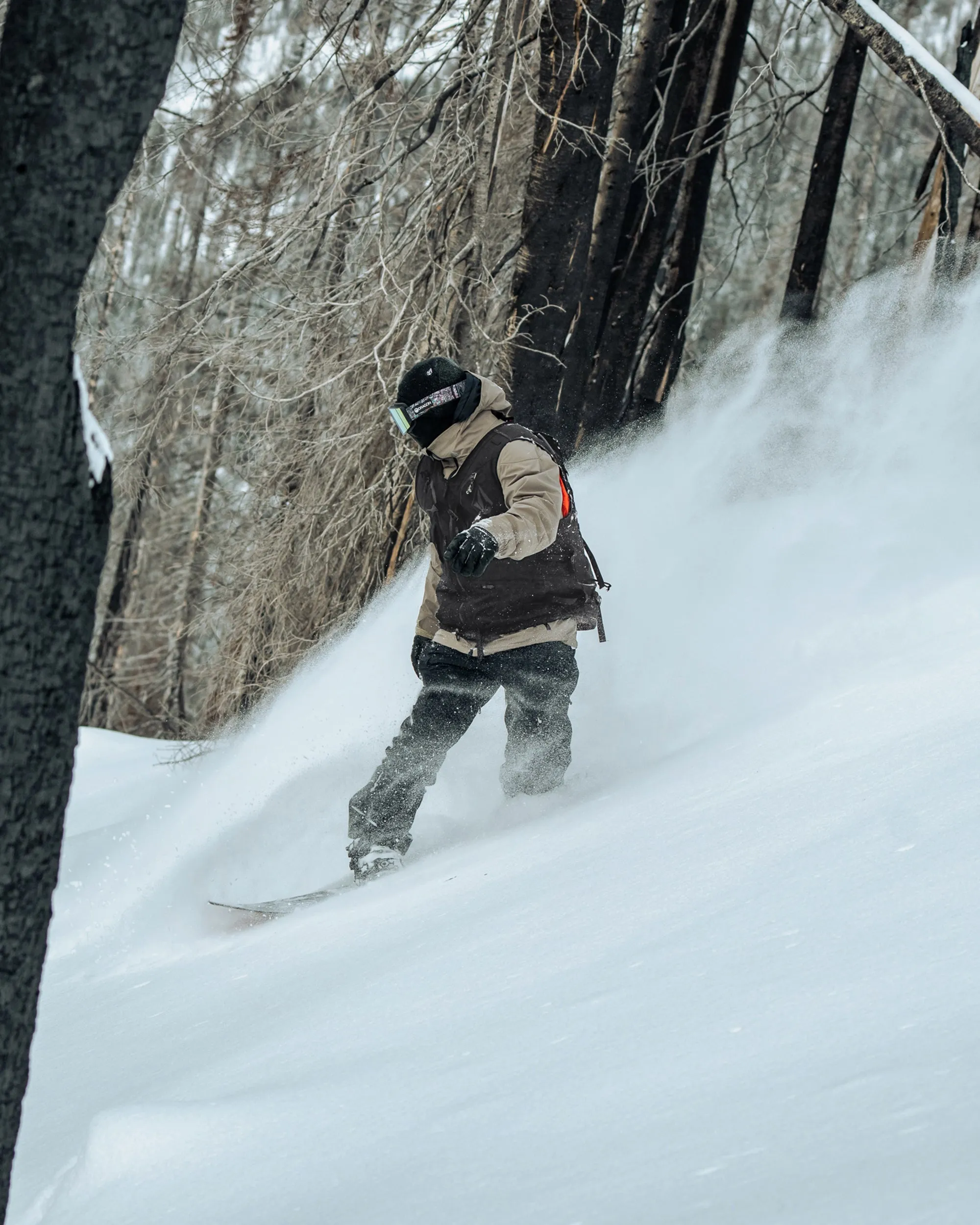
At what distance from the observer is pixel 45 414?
4.76ft

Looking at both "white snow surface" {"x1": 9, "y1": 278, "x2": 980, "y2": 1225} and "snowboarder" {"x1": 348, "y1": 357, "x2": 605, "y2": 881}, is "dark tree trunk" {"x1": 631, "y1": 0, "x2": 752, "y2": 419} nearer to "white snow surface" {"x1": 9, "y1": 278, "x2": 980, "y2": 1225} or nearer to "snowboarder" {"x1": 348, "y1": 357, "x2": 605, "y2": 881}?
"white snow surface" {"x1": 9, "y1": 278, "x2": 980, "y2": 1225}

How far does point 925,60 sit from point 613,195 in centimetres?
175

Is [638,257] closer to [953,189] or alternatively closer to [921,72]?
[953,189]

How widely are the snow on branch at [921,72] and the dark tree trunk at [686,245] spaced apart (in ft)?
5.77

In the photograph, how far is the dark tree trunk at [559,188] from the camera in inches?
212

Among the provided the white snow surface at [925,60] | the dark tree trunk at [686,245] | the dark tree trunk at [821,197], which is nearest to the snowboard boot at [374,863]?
the white snow surface at [925,60]

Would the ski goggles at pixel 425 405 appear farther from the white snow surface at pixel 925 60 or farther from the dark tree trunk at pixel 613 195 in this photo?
the white snow surface at pixel 925 60

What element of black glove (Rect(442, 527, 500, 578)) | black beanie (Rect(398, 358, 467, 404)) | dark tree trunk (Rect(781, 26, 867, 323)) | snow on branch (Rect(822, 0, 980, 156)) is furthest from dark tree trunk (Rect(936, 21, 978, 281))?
black glove (Rect(442, 527, 500, 578))

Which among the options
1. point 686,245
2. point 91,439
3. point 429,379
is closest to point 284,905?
point 429,379

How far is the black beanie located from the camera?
11.5ft

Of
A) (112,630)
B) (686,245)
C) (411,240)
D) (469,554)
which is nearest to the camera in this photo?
(469,554)

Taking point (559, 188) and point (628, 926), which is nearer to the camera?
point (628, 926)

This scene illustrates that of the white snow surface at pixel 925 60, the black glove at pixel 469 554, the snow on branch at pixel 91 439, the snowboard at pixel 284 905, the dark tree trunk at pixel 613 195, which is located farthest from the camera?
the dark tree trunk at pixel 613 195

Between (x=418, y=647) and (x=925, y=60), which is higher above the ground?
(x=925, y=60)
